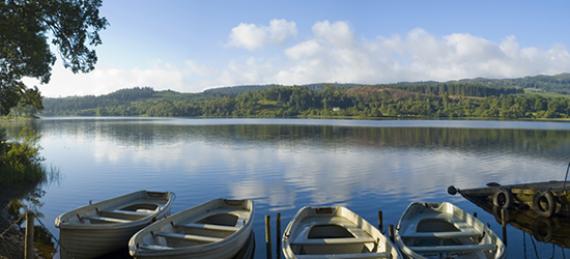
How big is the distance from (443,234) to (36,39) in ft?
82.0

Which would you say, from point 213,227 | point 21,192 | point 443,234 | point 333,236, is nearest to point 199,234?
point 213,227

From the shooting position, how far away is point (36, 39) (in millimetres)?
23422

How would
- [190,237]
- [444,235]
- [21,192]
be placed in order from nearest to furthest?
1. [190,237]
2. [444,235]
3. [21,192]

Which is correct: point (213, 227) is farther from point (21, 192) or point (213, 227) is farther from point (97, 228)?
point (21, 192)

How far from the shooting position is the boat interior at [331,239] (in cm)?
1495

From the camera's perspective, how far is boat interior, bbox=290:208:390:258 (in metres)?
15.0

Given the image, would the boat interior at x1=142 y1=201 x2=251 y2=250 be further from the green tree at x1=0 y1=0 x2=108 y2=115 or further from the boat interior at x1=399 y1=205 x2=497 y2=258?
the green tree at x1=0 y1=0 x2=108 y2=115

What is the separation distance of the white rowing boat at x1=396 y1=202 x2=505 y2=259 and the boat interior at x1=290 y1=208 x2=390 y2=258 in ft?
4.60

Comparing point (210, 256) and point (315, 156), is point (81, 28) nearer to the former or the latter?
point (210, 256)

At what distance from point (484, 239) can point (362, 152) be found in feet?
139

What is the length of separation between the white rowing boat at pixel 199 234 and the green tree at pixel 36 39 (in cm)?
1465

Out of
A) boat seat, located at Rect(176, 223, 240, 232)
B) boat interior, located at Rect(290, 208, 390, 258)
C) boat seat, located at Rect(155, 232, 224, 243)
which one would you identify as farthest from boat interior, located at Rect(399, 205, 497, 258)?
boat seat, located at Rect(155, 232, 224, 243)

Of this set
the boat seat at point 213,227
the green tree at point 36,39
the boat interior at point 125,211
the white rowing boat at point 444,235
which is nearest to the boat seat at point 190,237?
the boat seat at point 213,227

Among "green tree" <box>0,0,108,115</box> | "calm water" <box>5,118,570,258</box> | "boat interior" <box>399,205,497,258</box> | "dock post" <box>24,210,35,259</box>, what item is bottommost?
"calm water" <box>5,118,570,258</box>
